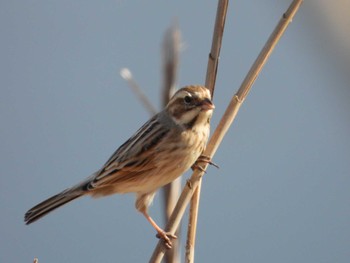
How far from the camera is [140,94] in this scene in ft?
6.27

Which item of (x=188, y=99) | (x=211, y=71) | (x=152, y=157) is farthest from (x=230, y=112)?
(x=152, y=157)

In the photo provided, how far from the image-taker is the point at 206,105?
2439 millimetres

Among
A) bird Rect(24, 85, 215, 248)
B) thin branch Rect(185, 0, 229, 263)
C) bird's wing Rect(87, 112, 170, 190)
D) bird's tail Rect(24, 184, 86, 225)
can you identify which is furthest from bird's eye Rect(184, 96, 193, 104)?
bird's tail Rect(24, 184, 86, 225)

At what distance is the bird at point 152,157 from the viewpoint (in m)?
2.62

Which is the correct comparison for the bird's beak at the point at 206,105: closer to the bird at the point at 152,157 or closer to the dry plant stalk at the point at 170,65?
the bird at the point at 152,157

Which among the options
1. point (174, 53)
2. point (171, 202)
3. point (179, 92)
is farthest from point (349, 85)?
point (179, 92)

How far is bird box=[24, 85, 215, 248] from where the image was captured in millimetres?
2625

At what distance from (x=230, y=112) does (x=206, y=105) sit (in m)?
0.36

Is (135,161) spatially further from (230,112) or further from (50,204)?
(230,112)

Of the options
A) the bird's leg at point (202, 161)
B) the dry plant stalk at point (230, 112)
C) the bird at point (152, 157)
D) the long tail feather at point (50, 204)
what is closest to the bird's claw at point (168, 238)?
the dry plant stalk at point (230, 112)

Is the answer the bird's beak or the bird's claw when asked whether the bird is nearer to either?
the bird's beak

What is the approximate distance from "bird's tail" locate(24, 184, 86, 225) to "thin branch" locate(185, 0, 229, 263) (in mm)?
866

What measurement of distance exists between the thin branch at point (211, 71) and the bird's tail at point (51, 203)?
0.87 m

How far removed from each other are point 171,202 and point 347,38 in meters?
0.91
